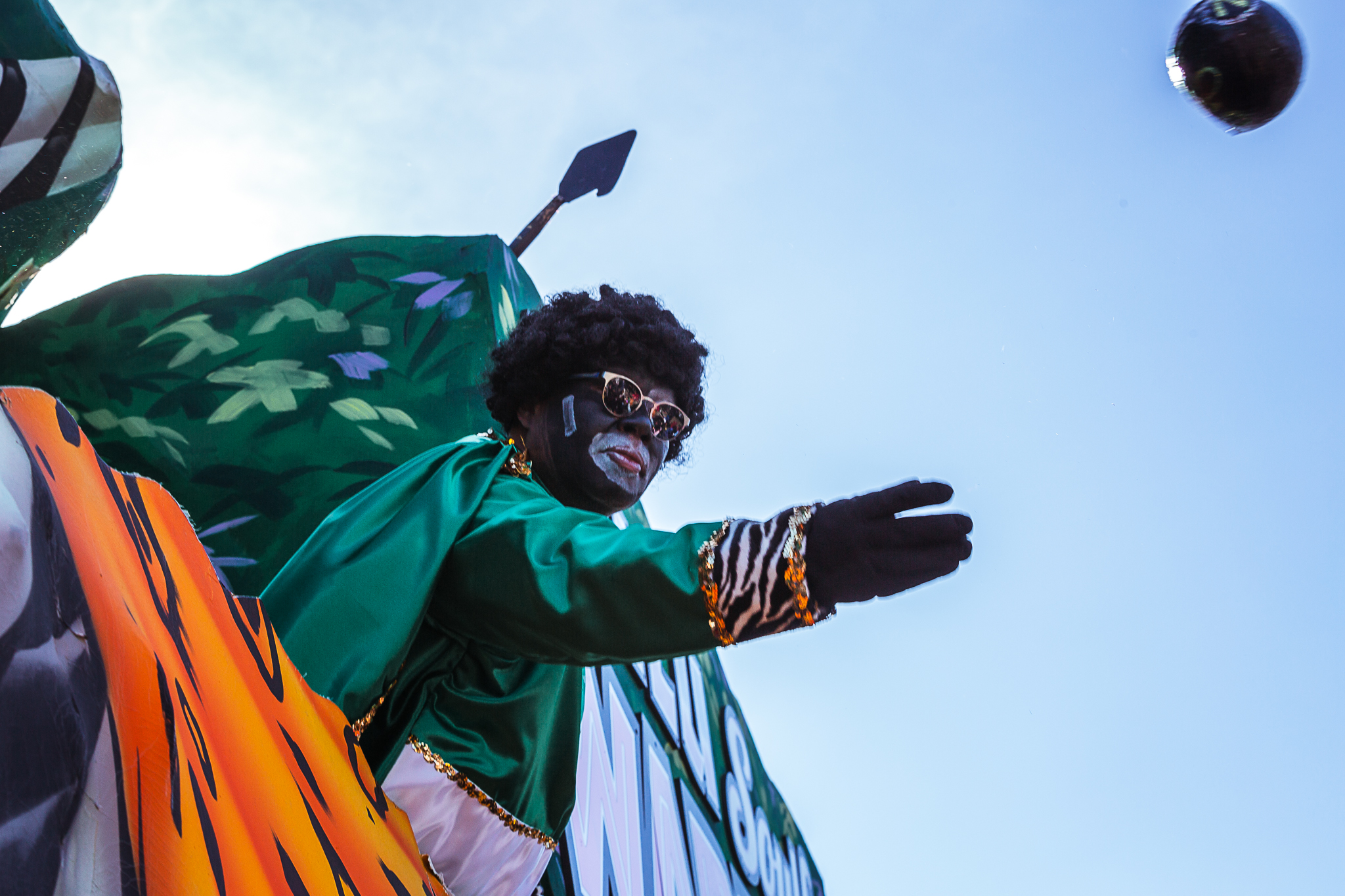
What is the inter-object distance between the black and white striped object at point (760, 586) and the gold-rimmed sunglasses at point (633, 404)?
0.86m

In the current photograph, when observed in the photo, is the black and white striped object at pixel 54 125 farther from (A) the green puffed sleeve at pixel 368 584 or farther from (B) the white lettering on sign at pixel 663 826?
(B) the white lettering on sign at pixel 663 826

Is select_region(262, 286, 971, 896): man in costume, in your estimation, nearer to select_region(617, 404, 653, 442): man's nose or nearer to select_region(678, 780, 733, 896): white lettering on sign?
select_region(617, 404, 653, 442): man's nose

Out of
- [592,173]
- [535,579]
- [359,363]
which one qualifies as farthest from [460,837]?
[592,173]

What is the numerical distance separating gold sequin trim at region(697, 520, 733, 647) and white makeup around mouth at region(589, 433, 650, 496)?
2.56ft

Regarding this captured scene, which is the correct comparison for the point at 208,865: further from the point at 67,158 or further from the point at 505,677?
the point at 67,158

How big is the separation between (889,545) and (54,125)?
1729 millimetres

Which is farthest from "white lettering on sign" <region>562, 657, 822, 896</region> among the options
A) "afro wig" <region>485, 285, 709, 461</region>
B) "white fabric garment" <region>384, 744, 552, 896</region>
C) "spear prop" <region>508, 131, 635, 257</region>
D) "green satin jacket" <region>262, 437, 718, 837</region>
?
"spear prop" <region>508, 131, 635, 257</region>

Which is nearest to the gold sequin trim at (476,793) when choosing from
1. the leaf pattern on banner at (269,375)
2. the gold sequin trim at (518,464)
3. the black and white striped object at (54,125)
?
the gold sequin trim at (518,464)

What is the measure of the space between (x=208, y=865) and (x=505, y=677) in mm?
952

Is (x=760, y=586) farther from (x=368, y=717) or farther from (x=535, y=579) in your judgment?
(x=368, y=717)

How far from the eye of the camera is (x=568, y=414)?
234 centimetres

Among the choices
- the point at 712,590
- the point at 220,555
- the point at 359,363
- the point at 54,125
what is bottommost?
the point at 712,590

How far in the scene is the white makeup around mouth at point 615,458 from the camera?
2.26 metres

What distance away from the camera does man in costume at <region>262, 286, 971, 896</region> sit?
1443mm
